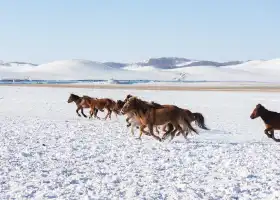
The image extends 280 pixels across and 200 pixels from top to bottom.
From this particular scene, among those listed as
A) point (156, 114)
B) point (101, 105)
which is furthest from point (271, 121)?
point (101, 105)

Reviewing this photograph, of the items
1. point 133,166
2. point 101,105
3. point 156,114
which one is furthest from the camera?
point 101,105

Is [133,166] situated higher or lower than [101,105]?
lower

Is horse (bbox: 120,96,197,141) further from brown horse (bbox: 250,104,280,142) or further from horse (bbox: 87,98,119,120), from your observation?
horse (bbox: 87,98,119,120)

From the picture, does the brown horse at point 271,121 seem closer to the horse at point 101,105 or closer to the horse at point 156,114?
the horse at point 156,114

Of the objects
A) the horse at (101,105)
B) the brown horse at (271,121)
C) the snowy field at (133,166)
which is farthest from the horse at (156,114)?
the horse at (101,105)

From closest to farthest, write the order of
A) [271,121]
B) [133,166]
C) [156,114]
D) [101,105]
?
[133,166]
[156,114]
[271,121]
[101,105]

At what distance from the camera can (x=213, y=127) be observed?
17641 millimetres

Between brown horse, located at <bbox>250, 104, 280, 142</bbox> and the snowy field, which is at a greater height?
brown horse, located at <bbox>250, 104, 280, 142</bbox>

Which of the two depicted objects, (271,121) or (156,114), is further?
(271,121)

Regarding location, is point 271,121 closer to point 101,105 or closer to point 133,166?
point 133,166

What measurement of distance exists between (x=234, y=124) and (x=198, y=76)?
17489cm

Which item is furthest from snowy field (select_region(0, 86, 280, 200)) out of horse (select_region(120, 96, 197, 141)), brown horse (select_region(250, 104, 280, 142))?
horse (select_region(120, 96, 197, 141))

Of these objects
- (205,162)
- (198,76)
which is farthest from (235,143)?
(198,76)

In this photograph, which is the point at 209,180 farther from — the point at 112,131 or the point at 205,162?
the point at 112,131
